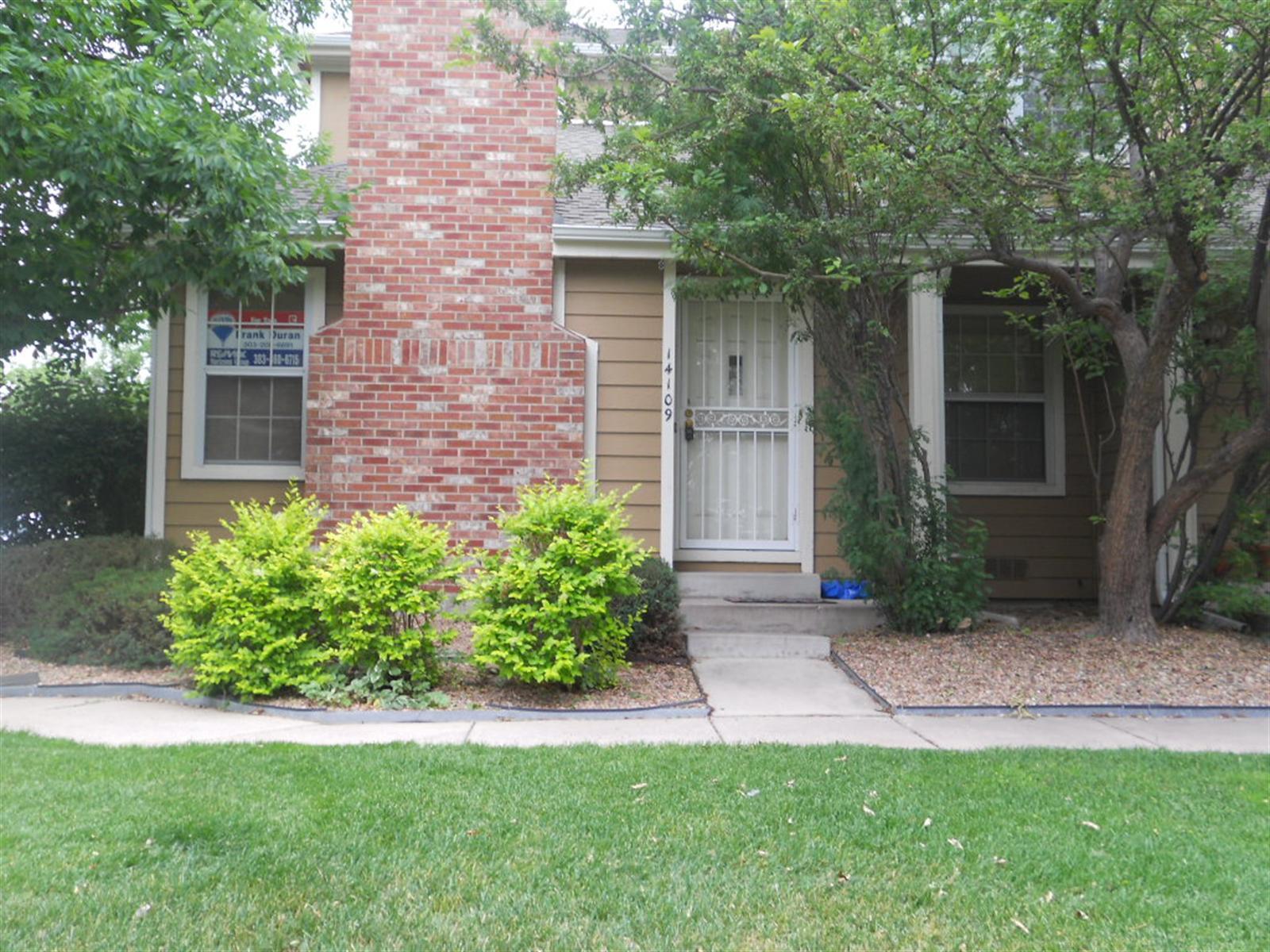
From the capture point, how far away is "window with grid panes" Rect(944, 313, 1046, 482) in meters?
9.83

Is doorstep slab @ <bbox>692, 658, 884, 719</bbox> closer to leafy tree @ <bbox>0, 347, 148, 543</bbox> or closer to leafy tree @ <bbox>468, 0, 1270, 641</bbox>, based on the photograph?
leafy tree @ <bbox>468, 0, 1270, 641</bbox>

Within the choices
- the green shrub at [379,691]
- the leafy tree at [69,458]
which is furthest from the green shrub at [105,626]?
the leafy tree at [69,458]

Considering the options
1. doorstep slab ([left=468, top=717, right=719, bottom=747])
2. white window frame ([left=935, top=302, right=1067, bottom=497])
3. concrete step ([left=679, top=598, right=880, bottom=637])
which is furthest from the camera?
white window frame ([left=935, top=302, right=1067, bottom=497])

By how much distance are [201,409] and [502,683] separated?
4.19 meters

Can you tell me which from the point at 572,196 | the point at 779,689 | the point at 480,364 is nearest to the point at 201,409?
the point at 480,364

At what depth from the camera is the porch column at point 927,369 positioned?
8.41m

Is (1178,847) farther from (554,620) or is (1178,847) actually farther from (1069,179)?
(1069,179)

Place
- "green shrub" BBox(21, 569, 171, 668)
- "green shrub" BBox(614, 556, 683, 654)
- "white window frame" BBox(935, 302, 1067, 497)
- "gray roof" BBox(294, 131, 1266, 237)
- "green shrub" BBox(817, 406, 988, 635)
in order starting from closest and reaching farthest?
"green shrub" BBox(21, 569, 171, 668)
"green shrub" BBox(614, 556, 683, 654)
"green shrub" BBox(817, 406, 988, 635)
"gray roof" BBox(294, 131, 1266, 237)
"white window frame" BBox(935, 302, 1067, 497)

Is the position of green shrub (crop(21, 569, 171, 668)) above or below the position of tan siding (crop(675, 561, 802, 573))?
below

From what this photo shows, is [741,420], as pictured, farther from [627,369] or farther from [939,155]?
[939,155]

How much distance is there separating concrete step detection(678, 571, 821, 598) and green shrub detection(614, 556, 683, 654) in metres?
1.04

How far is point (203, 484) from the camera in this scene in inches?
332

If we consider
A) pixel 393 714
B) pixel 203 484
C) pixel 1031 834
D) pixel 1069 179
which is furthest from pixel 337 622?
pixel 1069 179

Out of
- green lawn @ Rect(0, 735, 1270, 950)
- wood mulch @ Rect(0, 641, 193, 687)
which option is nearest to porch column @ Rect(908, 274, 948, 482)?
green lawn @ Rect(0, 735, 1270, 950)
